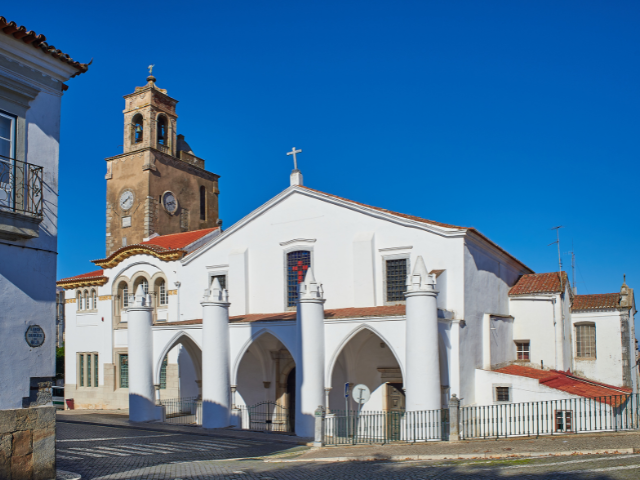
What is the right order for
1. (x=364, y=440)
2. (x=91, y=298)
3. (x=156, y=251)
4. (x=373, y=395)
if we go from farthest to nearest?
(x=91, y=298), (x=156, y=251), (x=373, y=395), (x=364, y=440)

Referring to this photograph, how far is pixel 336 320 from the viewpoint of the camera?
1995 centimetres

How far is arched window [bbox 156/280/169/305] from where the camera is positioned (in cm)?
2803

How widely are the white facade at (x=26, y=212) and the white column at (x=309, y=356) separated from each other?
10.1 meters

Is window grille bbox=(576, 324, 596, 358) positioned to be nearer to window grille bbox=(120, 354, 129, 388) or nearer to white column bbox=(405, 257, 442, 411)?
white column bbox=(405, 257, 442, 411)

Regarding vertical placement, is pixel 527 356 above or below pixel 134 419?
above

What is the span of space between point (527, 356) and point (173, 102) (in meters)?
24.3

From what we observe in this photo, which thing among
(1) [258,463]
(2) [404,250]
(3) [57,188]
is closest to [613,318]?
(2) [404,250]

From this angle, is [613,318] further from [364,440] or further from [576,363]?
[364,440]

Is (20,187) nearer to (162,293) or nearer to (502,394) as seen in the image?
(502,394)

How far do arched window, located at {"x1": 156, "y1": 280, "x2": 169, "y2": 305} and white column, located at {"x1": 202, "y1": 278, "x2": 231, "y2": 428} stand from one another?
7118 mm

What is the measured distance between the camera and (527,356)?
995 inches

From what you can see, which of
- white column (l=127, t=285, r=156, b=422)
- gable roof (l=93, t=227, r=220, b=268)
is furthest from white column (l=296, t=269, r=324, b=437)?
gable roof (l=93, t=227, r=220, b=268)

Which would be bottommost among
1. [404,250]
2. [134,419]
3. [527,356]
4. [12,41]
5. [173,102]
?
[134,419]

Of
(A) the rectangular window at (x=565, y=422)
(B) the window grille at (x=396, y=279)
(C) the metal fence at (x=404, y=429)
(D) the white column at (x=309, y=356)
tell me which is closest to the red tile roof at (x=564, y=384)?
(A) the rectangular window at (x=565, y=422)
